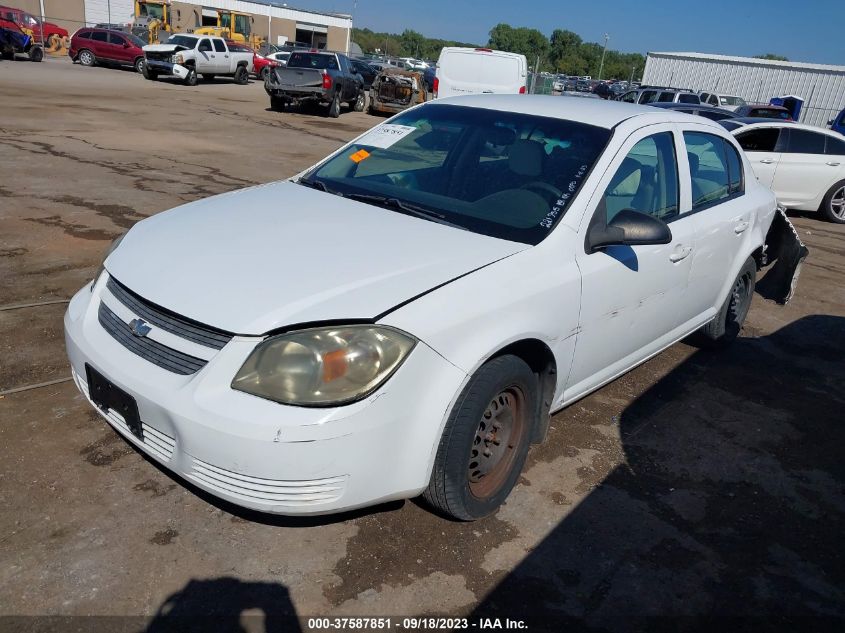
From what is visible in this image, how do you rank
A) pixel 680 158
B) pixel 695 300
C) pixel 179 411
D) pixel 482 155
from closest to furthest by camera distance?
pixel 179 411
pixel 482 155
pixel 680 158
pixel 695 300

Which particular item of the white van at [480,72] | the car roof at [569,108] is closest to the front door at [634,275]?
the car roof at [569,108]

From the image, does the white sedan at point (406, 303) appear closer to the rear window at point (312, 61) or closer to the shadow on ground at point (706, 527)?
the shadow on ground at point (706, 527)

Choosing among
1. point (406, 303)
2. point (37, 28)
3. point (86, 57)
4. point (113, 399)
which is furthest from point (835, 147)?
point (37, 28)

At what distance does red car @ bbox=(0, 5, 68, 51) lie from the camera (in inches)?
1300

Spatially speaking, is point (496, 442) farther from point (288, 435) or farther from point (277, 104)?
point (277, 104)

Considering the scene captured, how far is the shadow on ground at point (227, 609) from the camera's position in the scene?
2342 mm

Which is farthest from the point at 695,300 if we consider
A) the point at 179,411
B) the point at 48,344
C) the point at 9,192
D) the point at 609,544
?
the point at 9,192

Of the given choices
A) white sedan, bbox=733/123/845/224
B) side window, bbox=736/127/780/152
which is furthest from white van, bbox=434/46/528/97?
white sedan, bbox=733/123/845/224

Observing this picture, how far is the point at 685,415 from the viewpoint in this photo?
429 cm

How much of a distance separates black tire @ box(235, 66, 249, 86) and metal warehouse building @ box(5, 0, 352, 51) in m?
20.6

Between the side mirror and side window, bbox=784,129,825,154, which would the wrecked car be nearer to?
side window, bbox=784,129,825,154

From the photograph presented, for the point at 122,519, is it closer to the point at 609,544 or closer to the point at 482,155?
the point at 609,544

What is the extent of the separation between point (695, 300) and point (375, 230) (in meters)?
2.31

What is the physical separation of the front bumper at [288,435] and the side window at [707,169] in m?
2.49
